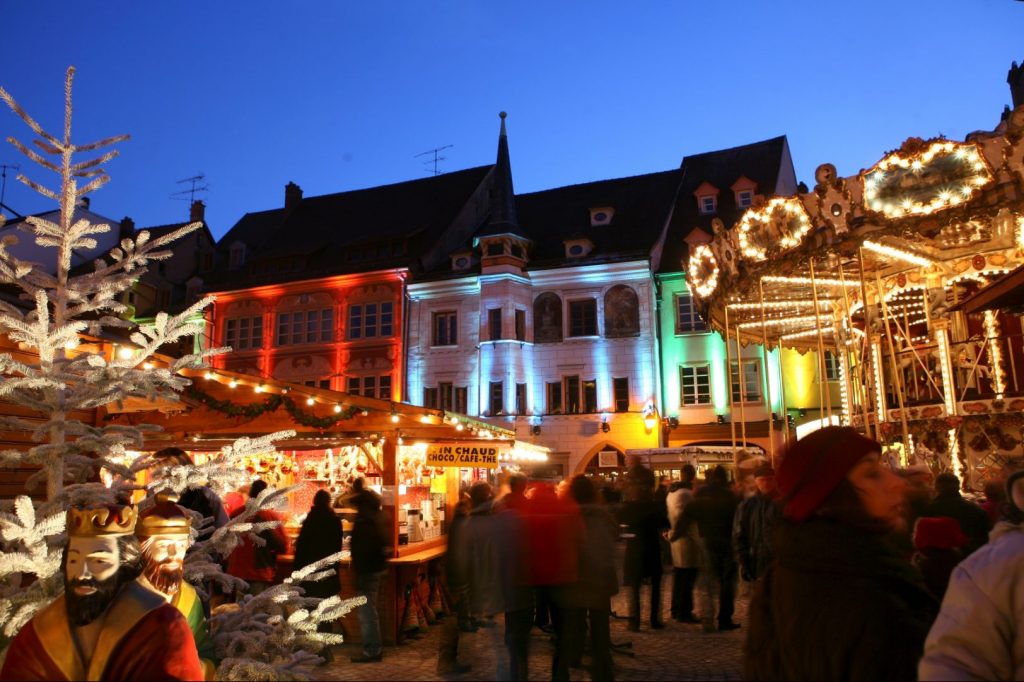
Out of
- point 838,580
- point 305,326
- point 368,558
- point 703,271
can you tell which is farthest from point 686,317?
point 838,580

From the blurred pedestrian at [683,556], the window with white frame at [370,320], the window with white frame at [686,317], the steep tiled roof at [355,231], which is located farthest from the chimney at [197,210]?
the blurred pedestrian at [683,556]

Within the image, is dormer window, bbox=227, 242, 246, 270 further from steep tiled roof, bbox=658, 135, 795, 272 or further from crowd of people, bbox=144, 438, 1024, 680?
crowd of people, bbox=144, 438, 1024, 680

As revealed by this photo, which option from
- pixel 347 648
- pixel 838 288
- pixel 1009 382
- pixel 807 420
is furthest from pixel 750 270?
pixel 807 420

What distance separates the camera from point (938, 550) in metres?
4.34

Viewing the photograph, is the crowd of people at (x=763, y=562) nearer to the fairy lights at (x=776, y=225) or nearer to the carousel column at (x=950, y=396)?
the fairy lights at (x=776, y=225)

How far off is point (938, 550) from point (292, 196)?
39.6 m

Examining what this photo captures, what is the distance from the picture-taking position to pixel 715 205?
103 feet

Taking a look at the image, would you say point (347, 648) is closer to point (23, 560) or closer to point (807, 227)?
point (23, 560)

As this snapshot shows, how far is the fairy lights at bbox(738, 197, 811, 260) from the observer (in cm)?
1204

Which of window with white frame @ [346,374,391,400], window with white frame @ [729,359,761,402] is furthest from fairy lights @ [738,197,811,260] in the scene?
window with white frame @ [346,374,391,400]

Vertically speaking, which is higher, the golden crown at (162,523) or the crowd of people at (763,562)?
the golden crown at (162,523)

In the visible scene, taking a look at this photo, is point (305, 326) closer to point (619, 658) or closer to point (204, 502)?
point (619, 658)

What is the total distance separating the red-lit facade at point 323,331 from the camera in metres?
31.1

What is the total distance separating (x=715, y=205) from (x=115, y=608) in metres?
30.9
